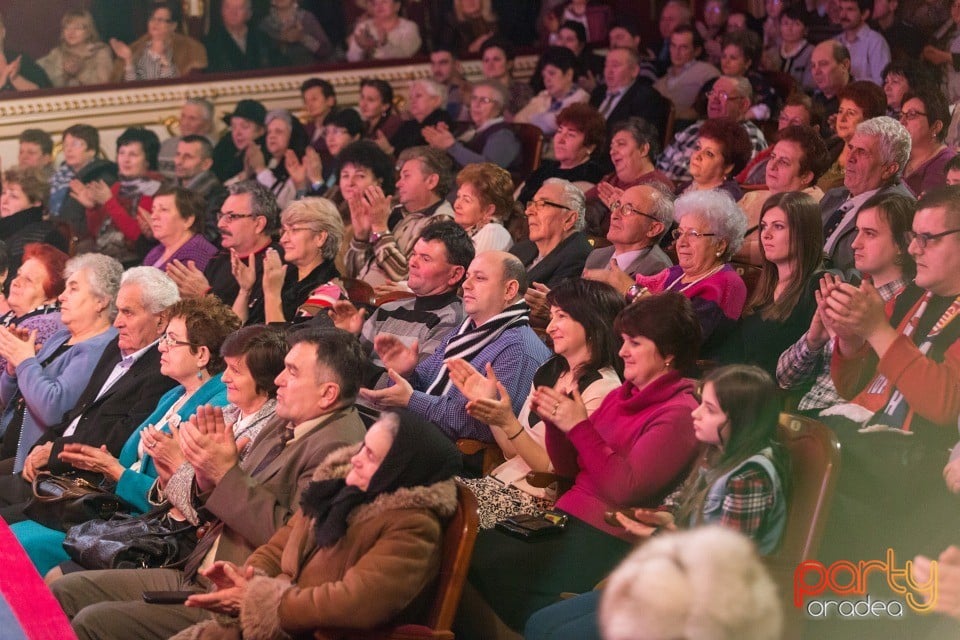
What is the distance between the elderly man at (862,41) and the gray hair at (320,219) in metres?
2.06

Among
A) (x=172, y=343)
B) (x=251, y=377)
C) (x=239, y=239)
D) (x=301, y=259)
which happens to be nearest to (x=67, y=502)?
(x=172, y=343)

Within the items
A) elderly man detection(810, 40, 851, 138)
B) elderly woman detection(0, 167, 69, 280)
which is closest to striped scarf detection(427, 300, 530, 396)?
elderly man detection(810, 40, 851, 138)

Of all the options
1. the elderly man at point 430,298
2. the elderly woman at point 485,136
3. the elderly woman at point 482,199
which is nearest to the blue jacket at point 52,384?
the elderly man at point 430,298

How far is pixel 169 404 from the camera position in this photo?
3.54 m

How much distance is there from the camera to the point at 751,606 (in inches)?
76.2

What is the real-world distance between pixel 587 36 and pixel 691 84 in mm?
1106

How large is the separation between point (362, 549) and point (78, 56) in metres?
5.00

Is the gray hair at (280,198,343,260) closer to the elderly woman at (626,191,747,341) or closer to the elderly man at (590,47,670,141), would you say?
the elderly woman at (626,191,747,341)

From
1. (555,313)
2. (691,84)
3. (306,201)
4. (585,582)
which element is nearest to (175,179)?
(306,201)

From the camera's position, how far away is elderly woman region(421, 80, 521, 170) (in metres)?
5.61

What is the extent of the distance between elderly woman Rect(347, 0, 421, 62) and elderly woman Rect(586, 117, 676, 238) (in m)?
2.61

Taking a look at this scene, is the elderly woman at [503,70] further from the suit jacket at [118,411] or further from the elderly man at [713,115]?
the suit jacket at [118,411]

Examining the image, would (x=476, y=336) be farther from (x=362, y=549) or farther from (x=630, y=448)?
(x=362, y=549)

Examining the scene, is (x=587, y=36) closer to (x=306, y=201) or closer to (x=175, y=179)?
(x=175, y=179)
